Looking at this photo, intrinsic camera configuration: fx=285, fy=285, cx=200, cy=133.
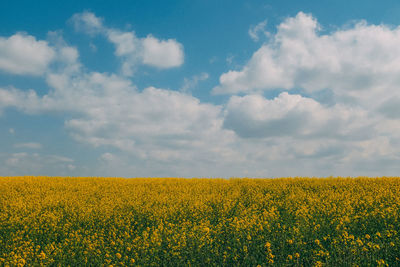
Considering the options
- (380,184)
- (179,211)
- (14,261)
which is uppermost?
(380,184)

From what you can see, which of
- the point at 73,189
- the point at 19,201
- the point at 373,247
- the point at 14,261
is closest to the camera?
the point at 373,247

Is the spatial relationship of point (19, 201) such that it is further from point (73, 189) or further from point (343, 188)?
point (343, 188)

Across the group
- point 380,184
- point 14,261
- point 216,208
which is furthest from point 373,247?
point 380,184

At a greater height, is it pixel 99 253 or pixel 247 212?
pixel 247 212

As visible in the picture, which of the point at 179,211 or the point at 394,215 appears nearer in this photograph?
the point at 394,215

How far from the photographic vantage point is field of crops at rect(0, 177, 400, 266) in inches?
325

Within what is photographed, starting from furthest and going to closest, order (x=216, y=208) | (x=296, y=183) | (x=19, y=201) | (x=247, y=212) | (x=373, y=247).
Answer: (x=296, y=183), (x=19, y=201), (x=216, y=208), (x=247, y=212), (x=373, y=247)

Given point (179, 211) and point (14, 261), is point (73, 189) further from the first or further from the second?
point (14, 261)

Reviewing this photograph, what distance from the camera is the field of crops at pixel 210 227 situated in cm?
825

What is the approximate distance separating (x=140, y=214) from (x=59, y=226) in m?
3.68

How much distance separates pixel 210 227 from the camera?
11031 millimetres

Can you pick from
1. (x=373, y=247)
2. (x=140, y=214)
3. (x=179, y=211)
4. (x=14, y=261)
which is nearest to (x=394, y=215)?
(x=373, y=247)

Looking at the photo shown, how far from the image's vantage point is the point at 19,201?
659 inches

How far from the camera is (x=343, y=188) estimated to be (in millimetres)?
17000
